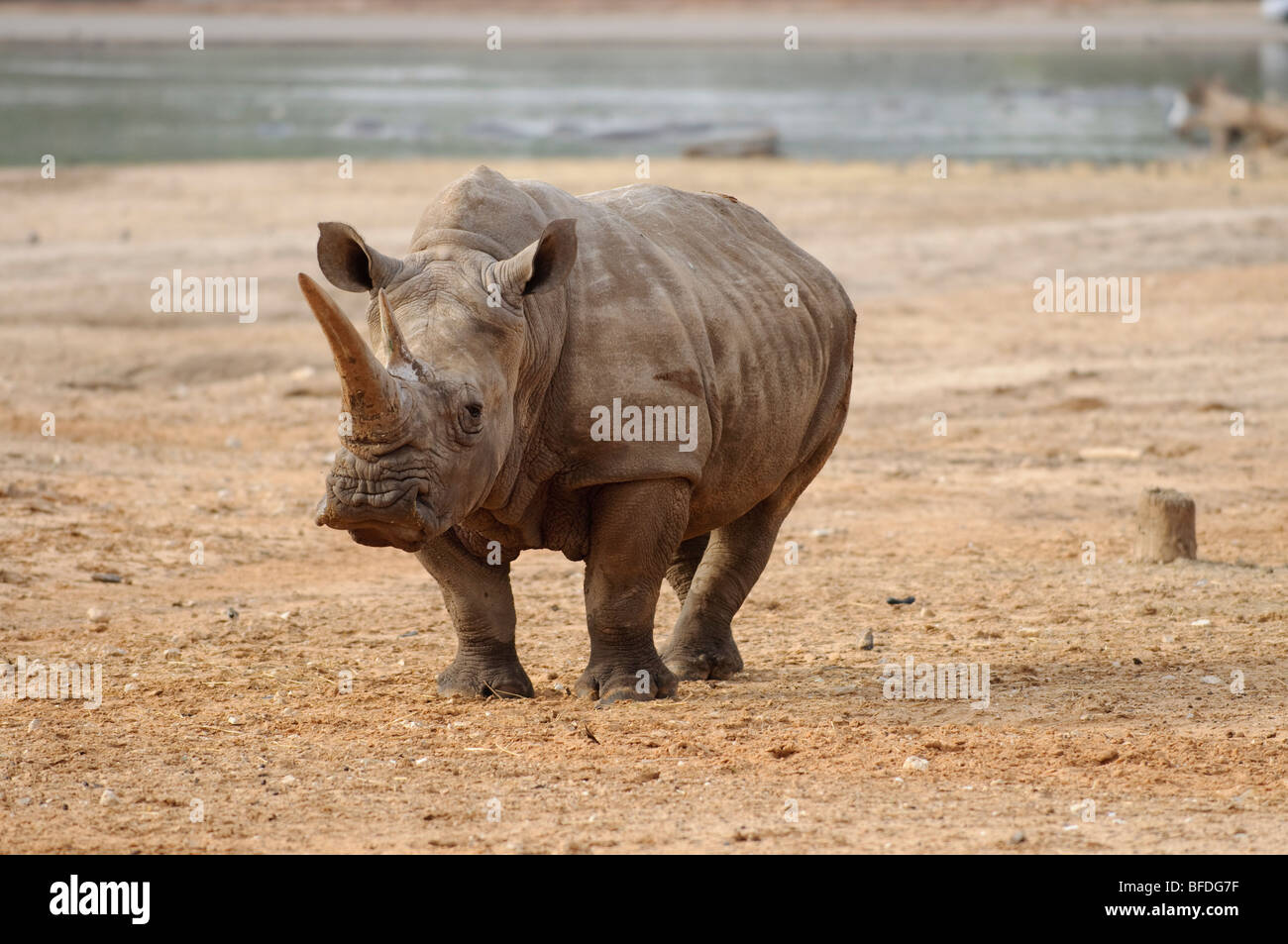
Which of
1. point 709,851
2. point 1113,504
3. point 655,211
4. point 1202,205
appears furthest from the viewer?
point 1202,205

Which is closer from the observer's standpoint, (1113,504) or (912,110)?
(1113,504)

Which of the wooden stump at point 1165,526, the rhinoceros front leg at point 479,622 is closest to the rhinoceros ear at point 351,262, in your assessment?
the rhinoceros front leg at point 479,622

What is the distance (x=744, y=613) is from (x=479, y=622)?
7.88ft

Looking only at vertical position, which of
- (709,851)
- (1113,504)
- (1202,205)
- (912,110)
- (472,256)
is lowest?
(709,851)

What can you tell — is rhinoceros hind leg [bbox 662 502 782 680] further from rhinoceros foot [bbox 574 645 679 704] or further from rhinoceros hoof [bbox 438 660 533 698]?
rhinoceros hoof [bbox 438 660 533 698]

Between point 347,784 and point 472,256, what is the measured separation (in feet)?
7.08

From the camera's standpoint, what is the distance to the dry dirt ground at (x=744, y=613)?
6.64 m

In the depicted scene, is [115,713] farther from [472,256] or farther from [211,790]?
[472,256]

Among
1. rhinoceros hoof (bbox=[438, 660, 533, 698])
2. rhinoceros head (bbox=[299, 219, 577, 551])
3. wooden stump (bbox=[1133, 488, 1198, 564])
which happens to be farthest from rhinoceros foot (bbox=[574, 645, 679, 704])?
wooden stump (bbox=[1133, 488, 1198, 564])

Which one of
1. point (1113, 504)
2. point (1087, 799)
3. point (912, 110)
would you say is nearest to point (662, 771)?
point (1087, 799)

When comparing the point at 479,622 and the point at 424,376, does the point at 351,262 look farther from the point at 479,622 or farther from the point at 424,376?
the point at 479,622

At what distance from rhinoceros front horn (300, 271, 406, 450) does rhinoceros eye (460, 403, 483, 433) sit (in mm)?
382

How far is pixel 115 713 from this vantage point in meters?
7.96

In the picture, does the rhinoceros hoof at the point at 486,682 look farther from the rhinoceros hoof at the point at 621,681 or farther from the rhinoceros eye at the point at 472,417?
the rhinoceros eye at the point at 472,417
